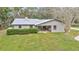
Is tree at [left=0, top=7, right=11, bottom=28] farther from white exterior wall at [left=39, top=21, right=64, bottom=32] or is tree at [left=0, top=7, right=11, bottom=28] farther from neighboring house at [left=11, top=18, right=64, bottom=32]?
white exterior wall at [left=39, top=21, right=64, bottom=32]

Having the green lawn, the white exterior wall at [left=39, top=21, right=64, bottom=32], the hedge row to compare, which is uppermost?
the white exterior wall at [left=39, top=21, right=64, bottom=32]

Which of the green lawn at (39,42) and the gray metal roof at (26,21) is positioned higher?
the gray metal roof at (26,21)

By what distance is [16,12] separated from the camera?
3719 mm

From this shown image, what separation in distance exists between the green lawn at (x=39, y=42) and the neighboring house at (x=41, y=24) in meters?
0.10

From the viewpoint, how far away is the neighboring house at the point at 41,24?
3723 millimetres

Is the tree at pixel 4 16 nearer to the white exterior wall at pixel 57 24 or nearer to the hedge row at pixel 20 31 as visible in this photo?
the hedge row at pixel 20 31

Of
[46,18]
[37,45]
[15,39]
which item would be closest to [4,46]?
[15,39]

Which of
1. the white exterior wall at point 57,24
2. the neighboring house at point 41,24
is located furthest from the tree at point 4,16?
the white exterior wall at point 57,24

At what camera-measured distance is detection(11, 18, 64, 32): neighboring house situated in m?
3.72

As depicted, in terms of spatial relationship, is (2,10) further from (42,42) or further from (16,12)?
(42,42)

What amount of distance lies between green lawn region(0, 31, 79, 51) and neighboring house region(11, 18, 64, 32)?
0.34 ft

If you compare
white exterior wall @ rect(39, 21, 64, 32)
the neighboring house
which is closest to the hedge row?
the neighboring house

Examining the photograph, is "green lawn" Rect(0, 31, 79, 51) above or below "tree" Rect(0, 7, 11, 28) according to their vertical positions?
below
